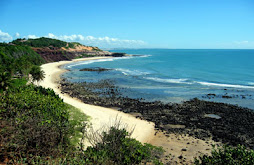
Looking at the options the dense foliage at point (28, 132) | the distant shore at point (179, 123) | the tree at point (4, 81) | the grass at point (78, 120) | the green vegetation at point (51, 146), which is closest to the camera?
the green vegetation at point (51, 146)

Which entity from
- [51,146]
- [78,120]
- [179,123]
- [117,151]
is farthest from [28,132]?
[179,123]

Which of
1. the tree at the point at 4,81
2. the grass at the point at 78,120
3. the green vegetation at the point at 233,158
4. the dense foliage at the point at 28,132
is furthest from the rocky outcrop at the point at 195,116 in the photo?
the dense foliage at the point at 28,132

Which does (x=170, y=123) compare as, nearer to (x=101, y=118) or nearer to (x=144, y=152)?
(x=101, y=118)

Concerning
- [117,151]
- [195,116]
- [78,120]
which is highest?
[117,151]

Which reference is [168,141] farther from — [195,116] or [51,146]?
[51,146]

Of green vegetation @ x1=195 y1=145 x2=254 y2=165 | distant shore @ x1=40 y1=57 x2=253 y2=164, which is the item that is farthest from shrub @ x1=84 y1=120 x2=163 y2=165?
distant shore @ x1=40 y1=57 x2=253 y2=164

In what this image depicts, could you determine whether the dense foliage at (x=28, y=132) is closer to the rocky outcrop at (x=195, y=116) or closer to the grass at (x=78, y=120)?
the grass at (x=78, y=120)

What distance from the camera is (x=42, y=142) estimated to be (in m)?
15.2

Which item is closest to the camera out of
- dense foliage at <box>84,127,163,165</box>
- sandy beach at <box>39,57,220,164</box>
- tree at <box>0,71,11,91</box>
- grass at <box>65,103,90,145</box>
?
dense foliage at <box>84,127,163,165</box>

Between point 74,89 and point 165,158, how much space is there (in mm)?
35571

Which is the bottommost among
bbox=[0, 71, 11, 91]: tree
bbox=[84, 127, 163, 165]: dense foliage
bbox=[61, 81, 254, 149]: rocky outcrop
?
bbox=[61, 81, 254, 149]: rocky outcrop

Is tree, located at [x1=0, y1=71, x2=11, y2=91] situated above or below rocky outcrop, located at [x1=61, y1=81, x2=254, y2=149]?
above

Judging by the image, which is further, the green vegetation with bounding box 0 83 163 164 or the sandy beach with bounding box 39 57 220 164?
the sandy beach with bounding box 39 57 220 164

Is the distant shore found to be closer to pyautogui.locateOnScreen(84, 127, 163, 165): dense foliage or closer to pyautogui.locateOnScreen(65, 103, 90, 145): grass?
pyautogui.locateOnScreen(65, 103, 90, 145): grass
